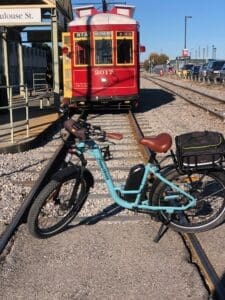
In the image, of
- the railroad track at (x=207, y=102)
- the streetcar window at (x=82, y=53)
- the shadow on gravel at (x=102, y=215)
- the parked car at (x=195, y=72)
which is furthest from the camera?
the parked car at (x=195, y=72)

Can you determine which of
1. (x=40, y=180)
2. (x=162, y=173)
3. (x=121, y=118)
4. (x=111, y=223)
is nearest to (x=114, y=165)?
(x=40, y=180)

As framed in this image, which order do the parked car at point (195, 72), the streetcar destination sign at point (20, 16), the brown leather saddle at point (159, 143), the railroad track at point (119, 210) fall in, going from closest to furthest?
1. the railroad track at point (119, 210)
2. the brown leather saddle at point (159, 143)
3. the streetcar destination sign at point (20, 16)
4. the parked car at point (195, 72)

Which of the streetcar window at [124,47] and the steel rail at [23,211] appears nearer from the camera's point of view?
the steel rail at [23,211]

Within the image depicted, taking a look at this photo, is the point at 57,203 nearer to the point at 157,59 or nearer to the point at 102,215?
the point at 102,215

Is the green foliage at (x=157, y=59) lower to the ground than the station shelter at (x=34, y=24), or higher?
lower

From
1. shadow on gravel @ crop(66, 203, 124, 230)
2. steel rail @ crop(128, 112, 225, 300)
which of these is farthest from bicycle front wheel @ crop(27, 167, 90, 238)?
steel rail @ crop(128, 112, 225, 300)

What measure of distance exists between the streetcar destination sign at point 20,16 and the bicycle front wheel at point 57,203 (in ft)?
47.6

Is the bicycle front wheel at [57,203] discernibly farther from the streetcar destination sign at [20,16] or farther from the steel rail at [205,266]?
the streetcar destination sign at [20,16]

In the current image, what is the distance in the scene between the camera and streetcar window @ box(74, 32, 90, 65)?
18812mm

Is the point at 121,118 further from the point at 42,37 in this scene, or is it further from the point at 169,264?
the point at 169,264

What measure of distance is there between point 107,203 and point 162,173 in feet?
5.30

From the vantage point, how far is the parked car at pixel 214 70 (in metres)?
50.4

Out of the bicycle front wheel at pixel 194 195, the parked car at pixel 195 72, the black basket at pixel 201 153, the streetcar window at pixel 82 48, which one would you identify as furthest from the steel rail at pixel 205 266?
the parked car at pixel 195 72

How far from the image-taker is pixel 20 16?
19656mm
